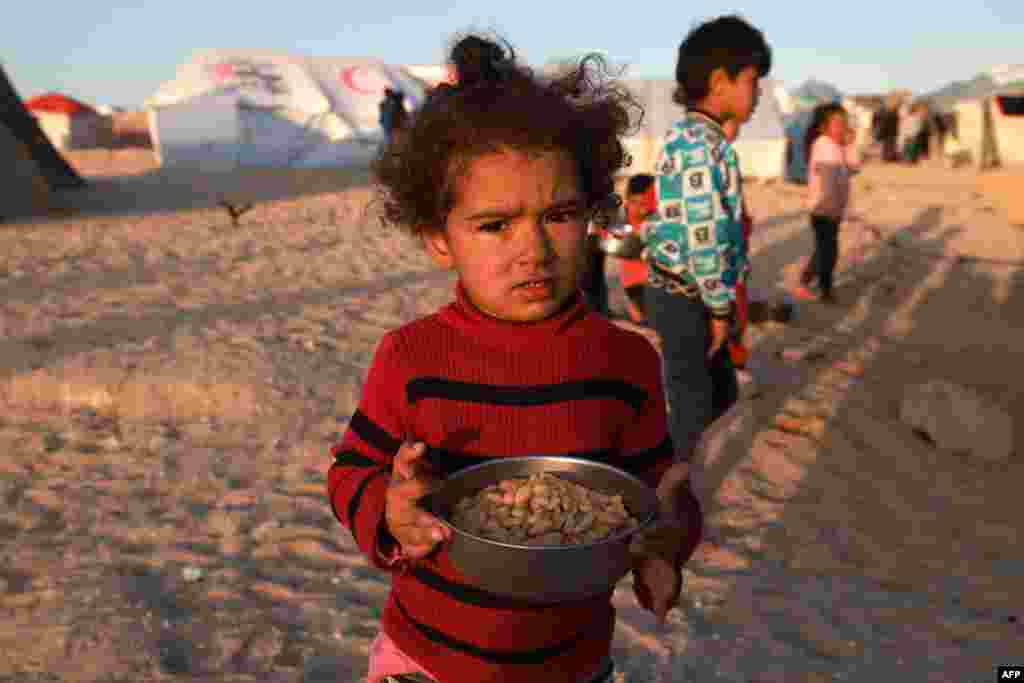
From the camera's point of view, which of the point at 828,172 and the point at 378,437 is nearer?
the point at 378,437

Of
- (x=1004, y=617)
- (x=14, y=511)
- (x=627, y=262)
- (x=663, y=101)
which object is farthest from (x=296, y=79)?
(x=1004, y=617)

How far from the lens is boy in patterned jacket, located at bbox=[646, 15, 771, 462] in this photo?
9.37 feet

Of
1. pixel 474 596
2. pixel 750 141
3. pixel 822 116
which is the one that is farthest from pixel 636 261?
pixel 750 141

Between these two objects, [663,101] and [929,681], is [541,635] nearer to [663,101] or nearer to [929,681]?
[929,681]

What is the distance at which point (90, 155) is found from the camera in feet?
84.5

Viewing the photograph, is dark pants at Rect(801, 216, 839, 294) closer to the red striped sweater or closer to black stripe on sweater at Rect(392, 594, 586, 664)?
the red striped sweater

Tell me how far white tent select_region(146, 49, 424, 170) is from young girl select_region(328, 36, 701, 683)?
70.7 feet

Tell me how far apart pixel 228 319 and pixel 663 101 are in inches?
661

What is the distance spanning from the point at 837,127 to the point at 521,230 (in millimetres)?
6945

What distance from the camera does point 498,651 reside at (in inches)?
52.9

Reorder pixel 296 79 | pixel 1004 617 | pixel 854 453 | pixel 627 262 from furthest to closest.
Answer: pixel 296 79 < pixel 627 262 < pixel 854 453 < pixel 1004 617

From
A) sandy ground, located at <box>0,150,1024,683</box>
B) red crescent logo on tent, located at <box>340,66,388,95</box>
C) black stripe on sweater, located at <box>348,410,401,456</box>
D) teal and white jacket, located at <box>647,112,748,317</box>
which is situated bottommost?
sandy ground, located at <box>0,150,1024,683</box>

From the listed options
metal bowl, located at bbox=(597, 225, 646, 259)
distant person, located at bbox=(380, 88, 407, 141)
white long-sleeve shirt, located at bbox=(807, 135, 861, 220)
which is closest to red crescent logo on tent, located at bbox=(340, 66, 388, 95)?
distant person, located at bbox=(380, 88, 407, 141)

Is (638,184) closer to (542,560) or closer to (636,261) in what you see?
(636,261)
